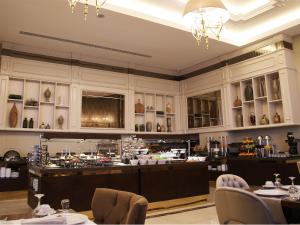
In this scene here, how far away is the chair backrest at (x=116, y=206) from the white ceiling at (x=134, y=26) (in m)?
3.97

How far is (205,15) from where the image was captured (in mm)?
4008

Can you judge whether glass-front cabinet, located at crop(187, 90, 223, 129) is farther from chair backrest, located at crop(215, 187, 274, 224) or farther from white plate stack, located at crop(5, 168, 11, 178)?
chair backrest, located at crop(215, 187, 274, 224)

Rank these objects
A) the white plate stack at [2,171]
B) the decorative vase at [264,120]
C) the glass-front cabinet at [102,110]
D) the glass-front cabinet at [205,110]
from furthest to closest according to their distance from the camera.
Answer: the glass-front cabinet at [205,110] → the glass-front cabinet at [102,110] → the decorative vase at [264,120] → the white plate stack at [2,171]

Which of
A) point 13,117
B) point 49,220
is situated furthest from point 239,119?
point 49,220

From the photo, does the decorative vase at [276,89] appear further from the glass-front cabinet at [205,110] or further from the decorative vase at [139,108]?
the decorative vase at [139,108]

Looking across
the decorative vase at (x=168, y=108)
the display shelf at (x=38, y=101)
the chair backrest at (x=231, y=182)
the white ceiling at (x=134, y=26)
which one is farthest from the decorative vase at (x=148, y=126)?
the chair backrest at (x=231, y=182)

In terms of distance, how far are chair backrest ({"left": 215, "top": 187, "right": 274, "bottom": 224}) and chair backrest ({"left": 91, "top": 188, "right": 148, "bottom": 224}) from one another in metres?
0.54

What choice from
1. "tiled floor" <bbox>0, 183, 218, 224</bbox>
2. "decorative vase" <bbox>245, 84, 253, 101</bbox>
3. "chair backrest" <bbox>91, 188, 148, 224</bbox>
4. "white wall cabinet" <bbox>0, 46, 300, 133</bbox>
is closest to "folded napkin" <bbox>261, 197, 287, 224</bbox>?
"chair backrest" <bbox>91, 188, 148, 224</bbox>

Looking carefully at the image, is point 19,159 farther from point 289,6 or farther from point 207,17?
point 289,6

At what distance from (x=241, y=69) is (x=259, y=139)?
191 centimetres

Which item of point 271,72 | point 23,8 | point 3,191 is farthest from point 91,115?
point 271,72

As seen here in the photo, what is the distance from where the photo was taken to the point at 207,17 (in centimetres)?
403

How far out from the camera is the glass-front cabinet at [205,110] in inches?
304

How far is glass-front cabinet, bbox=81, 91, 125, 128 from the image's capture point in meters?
7.26
